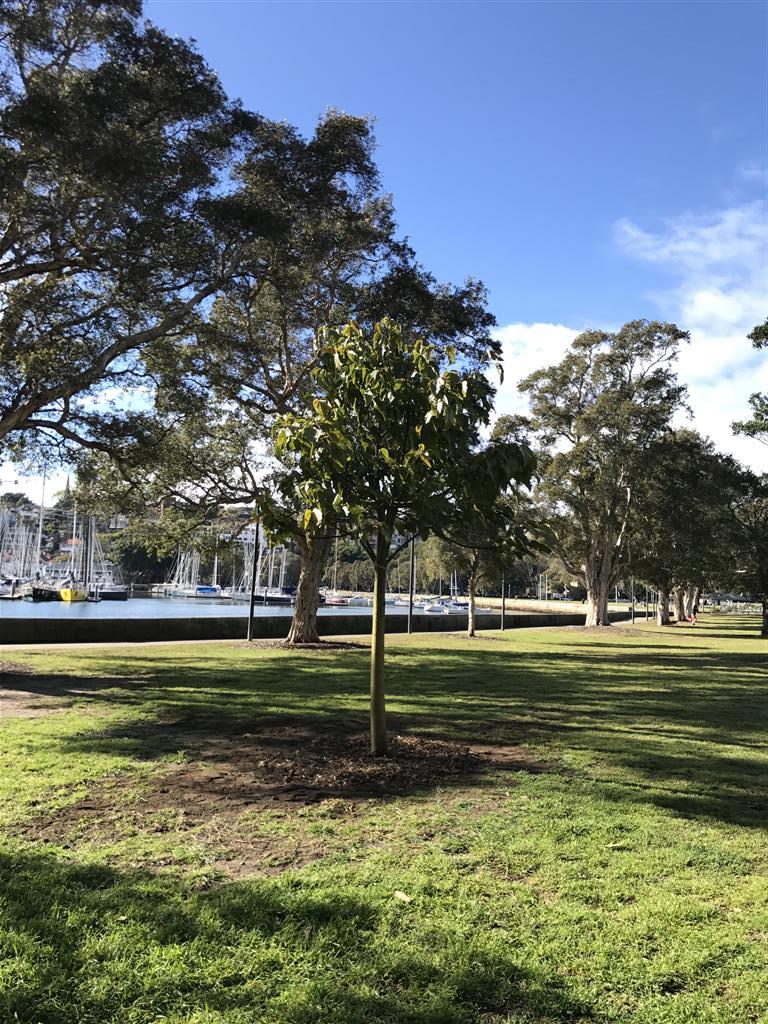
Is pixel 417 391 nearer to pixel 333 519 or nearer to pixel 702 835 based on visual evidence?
pixel 333 519

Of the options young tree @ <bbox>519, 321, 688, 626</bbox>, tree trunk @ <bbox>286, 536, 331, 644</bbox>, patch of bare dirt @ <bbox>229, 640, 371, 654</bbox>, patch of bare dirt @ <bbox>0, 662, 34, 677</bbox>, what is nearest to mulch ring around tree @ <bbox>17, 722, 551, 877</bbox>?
patch of bare dirt @ <bbox>0, 662, 34, 677</bbox>

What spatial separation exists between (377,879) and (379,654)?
2.69 meters

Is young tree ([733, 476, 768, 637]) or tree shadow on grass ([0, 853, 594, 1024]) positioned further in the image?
young tree ([733, 476, 768, 637])

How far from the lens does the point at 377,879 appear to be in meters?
3.92

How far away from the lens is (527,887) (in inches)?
153

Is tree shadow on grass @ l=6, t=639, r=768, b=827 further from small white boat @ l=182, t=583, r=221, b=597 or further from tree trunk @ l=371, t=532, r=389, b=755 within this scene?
small white boat @ l=182, t=583, r=221, b=597

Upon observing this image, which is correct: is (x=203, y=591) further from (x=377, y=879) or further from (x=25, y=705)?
(x=377, y=879)

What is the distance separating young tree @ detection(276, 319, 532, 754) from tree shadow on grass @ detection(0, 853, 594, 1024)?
2857mm

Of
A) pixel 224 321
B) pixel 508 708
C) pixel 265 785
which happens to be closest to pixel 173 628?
pixel 224 321

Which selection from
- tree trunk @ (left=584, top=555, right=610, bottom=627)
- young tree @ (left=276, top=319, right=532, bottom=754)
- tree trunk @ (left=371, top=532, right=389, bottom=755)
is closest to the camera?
young tree @ (left=276, top=319, right=532, bottom=754)

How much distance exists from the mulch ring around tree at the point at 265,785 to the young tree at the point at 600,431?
83.9 ft

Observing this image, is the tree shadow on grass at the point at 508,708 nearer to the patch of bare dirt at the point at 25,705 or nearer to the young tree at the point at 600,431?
the patch of bare dirt at the point at 25,705

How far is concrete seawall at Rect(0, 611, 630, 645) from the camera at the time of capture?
789 inches

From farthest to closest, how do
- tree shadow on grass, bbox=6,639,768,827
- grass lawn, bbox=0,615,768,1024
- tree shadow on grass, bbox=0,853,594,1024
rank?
tree shadow on grass, bbox=6,639,768,827 → grass lawn, bbox=0,615,768,1024 → tree shadow on grass, bbox=0,853,594,1024
